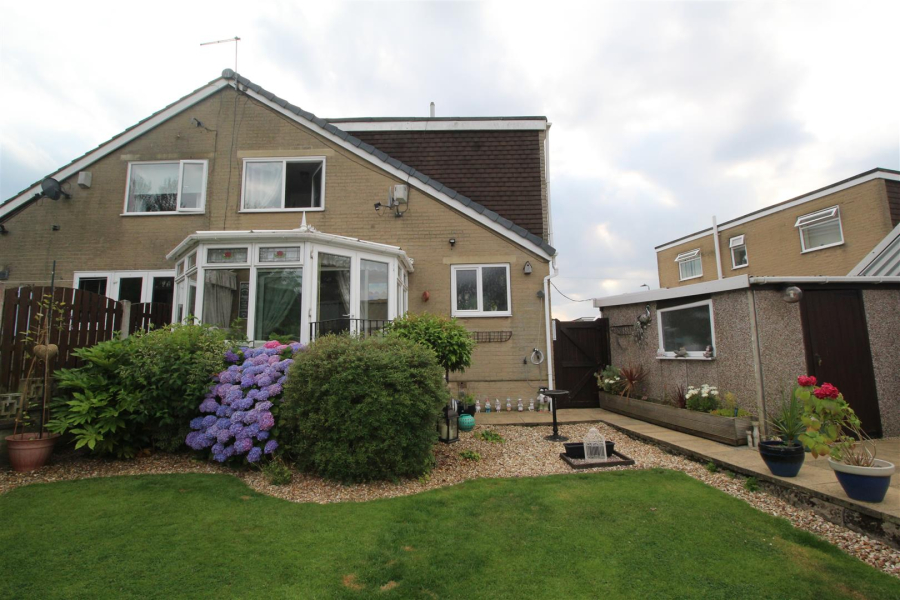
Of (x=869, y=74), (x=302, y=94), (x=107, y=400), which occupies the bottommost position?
(x=107, y=400)

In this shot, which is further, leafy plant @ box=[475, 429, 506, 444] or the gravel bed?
leafy plant @ box=[475, 429, 506, 444]

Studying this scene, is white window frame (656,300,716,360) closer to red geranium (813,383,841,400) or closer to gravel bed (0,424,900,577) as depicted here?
gravel bed (0,424,900,577)

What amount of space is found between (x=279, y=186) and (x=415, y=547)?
9898mm

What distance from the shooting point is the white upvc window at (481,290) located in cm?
1028

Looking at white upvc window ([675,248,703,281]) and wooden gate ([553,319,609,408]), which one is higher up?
white upvc window ([675,248,703,281])

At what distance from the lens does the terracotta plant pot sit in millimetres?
5094

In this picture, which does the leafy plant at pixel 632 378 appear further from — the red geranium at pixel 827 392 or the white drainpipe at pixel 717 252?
the white drainpipe at pixel 717 252

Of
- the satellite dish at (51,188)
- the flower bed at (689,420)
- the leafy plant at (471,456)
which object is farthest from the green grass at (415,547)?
the satellite dish at (51,188)


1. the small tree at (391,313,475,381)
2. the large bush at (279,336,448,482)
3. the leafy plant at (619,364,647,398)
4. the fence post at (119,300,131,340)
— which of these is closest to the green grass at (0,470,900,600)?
the large bush at (279,336,448,482)

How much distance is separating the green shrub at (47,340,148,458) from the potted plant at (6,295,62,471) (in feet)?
0.48

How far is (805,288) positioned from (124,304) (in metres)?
11.0

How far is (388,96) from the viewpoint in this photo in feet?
50.3

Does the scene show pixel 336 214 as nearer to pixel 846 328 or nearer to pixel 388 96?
pixel 388 96

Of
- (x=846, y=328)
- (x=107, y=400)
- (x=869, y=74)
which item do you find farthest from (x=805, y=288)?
(x=107, y=400)
